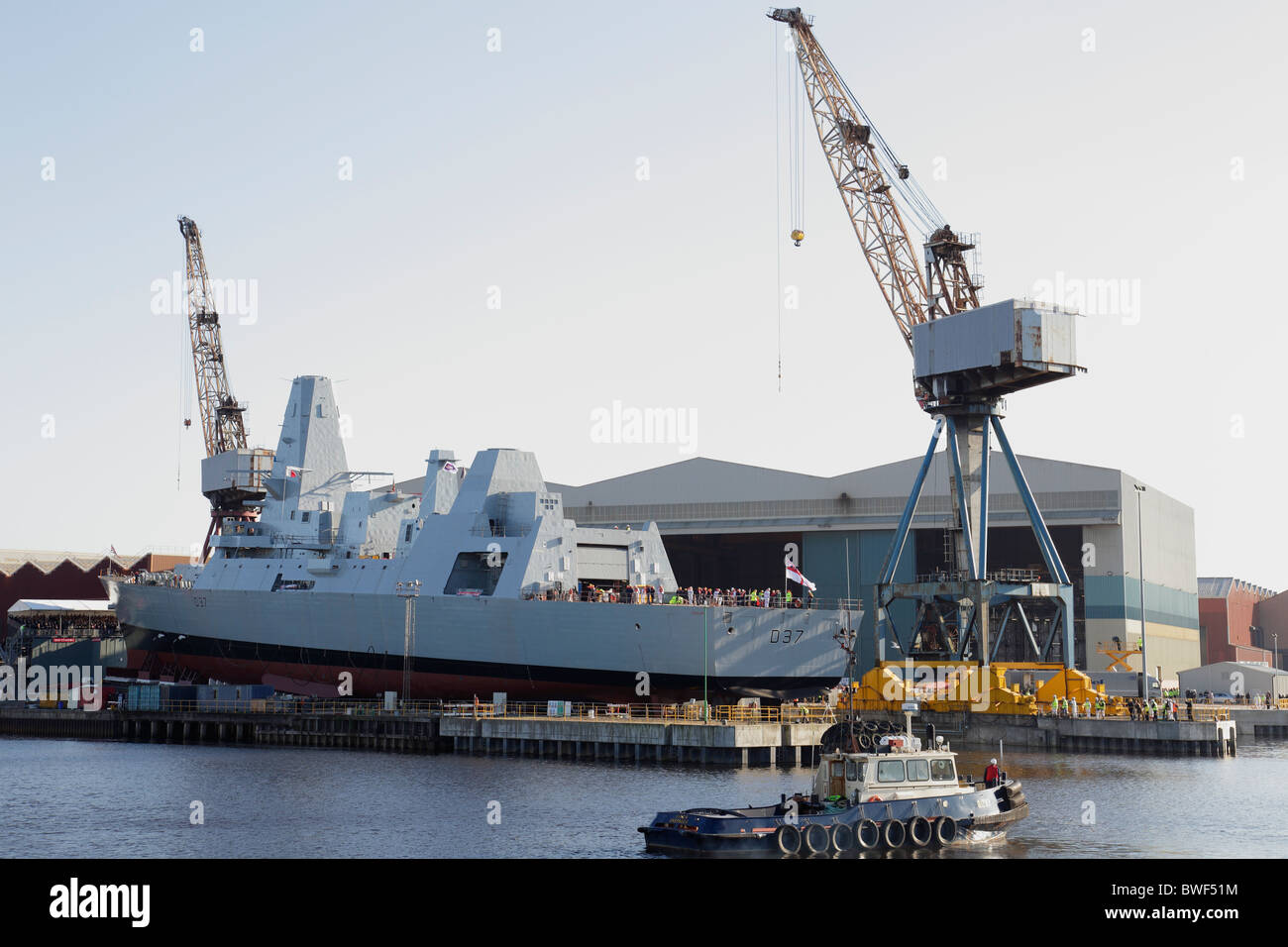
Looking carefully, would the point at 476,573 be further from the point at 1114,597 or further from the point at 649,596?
the point at 1114,597

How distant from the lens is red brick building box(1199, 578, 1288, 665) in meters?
113

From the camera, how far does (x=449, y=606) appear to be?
5469 centimetres

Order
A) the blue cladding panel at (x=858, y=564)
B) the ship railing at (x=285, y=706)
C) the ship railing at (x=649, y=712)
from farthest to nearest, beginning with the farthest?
the blue cladding panel at (x=858, y=564) → the ship railing at (x=285, y=706) → the ship railing at (x=649, y=712)

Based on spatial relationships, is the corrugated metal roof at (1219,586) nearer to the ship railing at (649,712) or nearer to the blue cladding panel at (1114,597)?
the blue cladding panel at (1114,597)

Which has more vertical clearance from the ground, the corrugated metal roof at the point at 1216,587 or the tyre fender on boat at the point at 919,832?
the corrugated metal roof at the point at 1216,587

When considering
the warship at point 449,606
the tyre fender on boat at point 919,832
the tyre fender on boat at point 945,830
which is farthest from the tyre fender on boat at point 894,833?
the warship at point 449,606

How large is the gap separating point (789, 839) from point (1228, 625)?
9985 cm

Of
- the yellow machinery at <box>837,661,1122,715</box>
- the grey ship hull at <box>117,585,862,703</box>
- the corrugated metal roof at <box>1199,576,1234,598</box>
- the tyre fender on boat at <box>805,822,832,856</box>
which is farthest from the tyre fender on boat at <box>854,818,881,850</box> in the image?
the corrugated metal roof at <box>1199,576,1234,598</box>

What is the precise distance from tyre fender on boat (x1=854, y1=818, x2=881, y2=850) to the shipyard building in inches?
1692

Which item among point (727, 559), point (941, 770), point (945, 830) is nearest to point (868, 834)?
point (945, 830)

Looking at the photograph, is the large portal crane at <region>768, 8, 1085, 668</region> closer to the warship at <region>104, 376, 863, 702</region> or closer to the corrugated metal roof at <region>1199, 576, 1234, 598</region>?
the warship at <region>104, 376, 863, 702</region>

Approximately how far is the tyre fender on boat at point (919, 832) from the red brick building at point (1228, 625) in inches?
3439

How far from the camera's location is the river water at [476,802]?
28.9 metres
